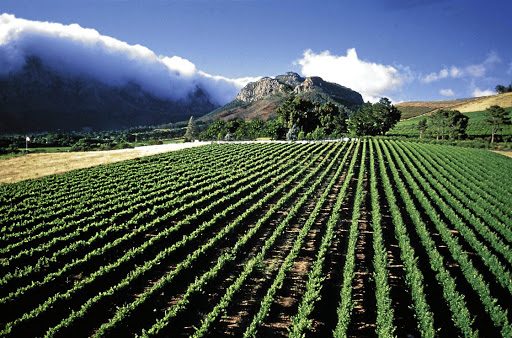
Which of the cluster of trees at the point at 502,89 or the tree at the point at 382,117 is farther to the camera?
the cluster of trees at the point at 502,89

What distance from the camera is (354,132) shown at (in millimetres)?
89812

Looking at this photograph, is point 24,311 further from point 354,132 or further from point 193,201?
point 354,132

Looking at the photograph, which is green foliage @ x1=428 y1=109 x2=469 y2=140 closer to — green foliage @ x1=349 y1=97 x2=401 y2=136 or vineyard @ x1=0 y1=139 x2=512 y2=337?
green foliage @ x1=349 y1=97 x2=401 y2=136

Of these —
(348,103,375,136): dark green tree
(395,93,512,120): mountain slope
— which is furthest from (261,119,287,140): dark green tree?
(395,93,512,120): mountain slope

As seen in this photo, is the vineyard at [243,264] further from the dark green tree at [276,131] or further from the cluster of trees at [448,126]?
the cluster of trees at [448,126]

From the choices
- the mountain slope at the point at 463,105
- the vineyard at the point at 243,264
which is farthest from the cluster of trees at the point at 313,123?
the vineyard at the point at 243,264

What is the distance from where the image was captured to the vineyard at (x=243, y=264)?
31.9ft

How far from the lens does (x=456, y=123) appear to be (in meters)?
76.3

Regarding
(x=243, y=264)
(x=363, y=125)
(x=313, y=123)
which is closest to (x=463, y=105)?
(x=363, y=125)

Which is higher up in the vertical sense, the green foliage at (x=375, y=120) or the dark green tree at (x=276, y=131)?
the green foliage at (x=375, y=120)

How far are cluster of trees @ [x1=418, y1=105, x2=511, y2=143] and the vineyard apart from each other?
58663 millimetres

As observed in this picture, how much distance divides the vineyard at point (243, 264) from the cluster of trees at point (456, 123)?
5866 cm

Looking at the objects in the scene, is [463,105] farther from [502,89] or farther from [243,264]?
[243,264]

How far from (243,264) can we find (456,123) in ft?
290
